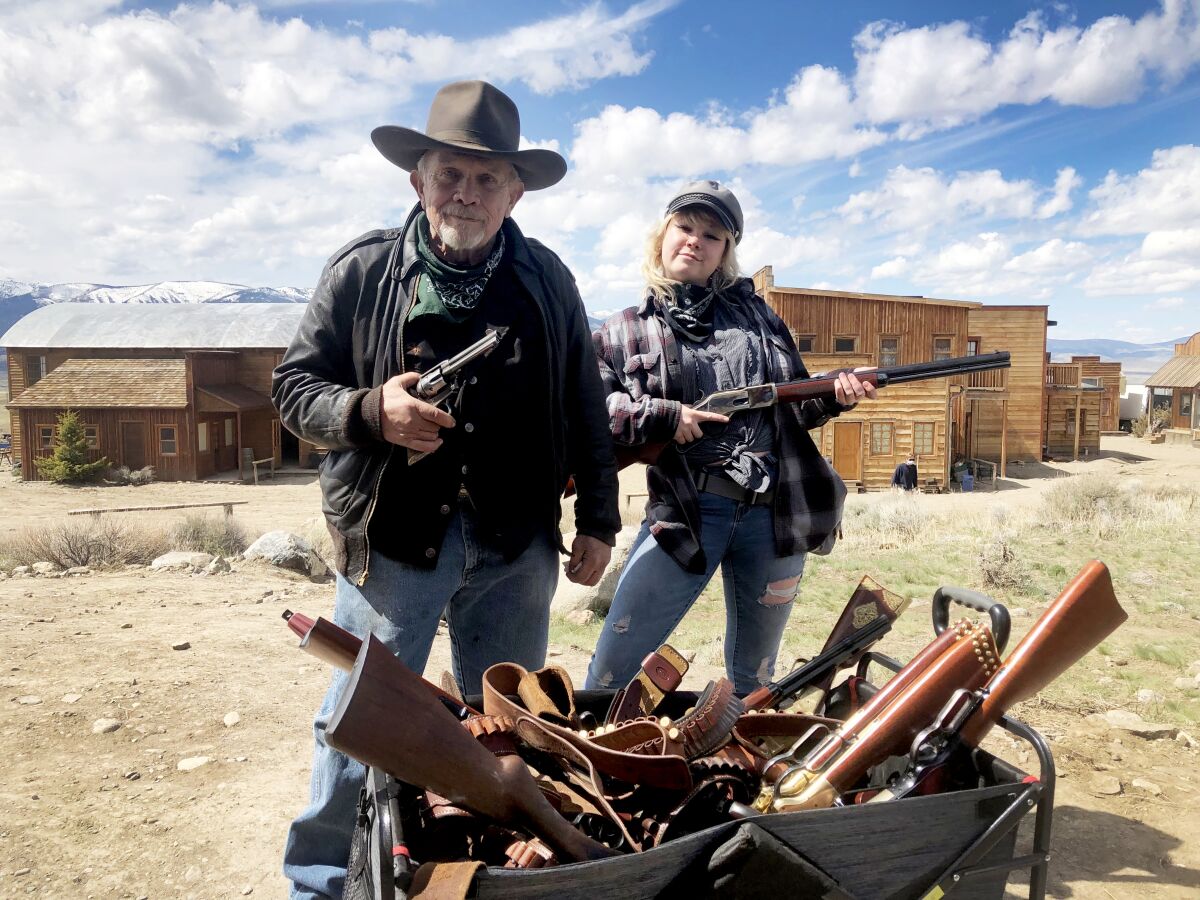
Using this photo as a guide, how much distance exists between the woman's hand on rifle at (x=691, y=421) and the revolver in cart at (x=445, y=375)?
896mm

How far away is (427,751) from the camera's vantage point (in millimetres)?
1346

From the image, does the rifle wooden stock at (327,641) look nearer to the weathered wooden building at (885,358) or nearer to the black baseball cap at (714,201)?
the black baseball cap at (714,201)

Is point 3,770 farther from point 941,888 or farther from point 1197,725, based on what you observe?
point 1197,725

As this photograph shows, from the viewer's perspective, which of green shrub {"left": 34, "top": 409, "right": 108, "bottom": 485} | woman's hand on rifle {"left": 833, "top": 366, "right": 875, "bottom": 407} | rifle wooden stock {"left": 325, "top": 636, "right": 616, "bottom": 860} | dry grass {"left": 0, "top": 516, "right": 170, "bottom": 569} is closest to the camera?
rifle wooden stock {"left": 325, "top": 636, "right": 616, "bottom": 860}

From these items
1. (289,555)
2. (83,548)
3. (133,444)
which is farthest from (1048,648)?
(133,444)

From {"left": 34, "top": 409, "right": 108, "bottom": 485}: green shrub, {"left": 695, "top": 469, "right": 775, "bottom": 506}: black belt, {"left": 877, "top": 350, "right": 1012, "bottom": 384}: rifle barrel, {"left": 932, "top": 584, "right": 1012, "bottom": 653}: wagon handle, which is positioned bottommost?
{"left": 34, "top": 409, "right": 108, "bottom": 485}: green shrub

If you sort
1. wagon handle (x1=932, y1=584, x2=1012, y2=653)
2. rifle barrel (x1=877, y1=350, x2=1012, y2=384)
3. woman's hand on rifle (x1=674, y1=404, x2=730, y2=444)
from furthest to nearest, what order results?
rifle barrel (x1=877, y1=350, x2=1012, y2=384), woman's hand on rifle (x1=674, y1=404, x2=730, y2=444), wagon handle (x1=932, y1=584, x2=1012, y2=653)

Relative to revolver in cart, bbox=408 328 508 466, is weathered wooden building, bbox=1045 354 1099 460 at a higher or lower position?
lower

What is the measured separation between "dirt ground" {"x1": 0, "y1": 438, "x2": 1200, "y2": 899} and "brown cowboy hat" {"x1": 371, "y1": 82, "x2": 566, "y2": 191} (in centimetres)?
259

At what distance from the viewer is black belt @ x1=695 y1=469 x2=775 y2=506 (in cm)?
296

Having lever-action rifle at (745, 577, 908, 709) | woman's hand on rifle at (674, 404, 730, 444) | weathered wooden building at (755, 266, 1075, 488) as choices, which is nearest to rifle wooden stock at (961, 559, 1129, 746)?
lever-action rifle at (745, 577, 908, 709)

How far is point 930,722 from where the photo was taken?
1697mm

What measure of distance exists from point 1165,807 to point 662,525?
2.52 meters

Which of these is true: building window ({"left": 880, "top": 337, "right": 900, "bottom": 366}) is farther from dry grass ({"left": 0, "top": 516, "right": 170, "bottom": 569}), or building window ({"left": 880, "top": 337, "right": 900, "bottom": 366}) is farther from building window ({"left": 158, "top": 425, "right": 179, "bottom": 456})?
building window ({"left": 158, "top": 425, "right": 179, "bottom": 456})
